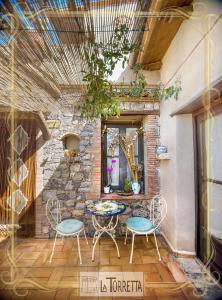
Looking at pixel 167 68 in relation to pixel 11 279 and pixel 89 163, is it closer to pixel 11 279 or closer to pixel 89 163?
pixel 89 163

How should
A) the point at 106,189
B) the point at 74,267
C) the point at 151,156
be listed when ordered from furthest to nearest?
the point at 106,189 < the point at 151,156 < the point at 74,267

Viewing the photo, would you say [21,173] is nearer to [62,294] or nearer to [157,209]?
[62,294]

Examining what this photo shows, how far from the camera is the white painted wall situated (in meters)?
2.07

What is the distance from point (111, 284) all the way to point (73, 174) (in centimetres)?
182

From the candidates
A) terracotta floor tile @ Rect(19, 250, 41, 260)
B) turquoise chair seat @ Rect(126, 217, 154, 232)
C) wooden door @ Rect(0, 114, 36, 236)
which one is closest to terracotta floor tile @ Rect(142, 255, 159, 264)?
turquoise chair seat @ Rect(126, 217, 154, 232)

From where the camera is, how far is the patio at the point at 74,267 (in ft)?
6.85

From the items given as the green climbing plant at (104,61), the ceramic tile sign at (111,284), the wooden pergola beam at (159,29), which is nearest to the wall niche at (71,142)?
the green climbing plant at (104,61)

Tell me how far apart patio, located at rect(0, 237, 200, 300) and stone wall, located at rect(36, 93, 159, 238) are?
42 centimetres

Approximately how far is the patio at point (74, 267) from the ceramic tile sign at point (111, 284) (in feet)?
0.23

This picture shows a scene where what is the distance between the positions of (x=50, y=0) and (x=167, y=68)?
2.27 m

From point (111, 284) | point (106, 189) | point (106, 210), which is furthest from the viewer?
point (106, 189)

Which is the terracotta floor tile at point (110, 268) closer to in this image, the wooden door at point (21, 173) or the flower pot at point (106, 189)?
the flower pot at point (106, 189)

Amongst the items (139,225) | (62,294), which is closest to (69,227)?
(62,294)

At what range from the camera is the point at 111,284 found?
7.21ft
